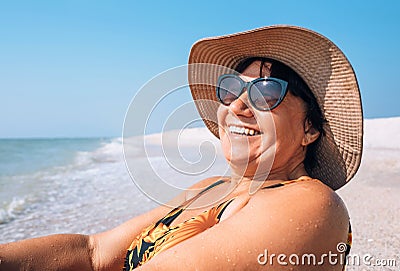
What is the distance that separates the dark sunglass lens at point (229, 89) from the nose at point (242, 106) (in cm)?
3

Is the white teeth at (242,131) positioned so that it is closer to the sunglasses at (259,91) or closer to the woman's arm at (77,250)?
the sunglasses at (259,91)

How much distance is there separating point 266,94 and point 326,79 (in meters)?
0.26

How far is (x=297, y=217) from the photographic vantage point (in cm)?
143

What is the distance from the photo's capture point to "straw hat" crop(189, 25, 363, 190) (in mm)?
1864

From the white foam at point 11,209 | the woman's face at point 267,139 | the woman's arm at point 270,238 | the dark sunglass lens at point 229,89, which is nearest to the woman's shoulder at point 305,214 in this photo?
the woman's arm at point 270,238

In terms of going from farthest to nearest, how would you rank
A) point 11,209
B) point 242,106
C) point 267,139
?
1. point 11,209
2. point 242,106
3. point 267,139

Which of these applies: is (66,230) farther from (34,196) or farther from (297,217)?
(297,217)

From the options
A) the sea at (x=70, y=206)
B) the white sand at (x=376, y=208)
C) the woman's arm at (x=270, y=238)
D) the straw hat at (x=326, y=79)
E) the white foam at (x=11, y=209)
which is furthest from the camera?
the white foam at (x=11, y=209)

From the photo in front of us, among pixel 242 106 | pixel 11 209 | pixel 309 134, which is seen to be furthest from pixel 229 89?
pixel 11 209

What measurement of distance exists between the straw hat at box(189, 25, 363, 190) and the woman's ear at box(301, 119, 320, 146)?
0.06 m

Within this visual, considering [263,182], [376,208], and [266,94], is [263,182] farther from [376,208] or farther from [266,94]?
[376,208]

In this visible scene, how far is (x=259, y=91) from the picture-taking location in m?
1.94

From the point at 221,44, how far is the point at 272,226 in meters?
1.08

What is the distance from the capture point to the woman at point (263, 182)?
142 centimetres
